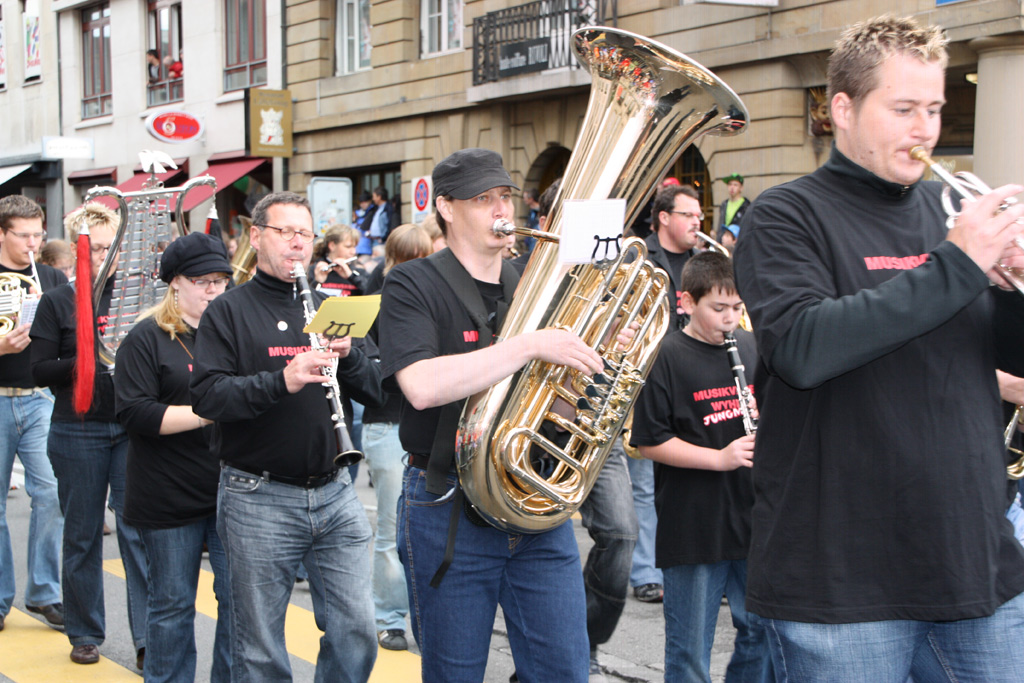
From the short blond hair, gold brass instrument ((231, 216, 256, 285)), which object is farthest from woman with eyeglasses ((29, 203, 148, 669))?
the short blond hair

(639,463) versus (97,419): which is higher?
(97,419)

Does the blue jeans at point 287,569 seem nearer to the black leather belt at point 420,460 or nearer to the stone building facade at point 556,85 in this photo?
the black leather belt at point 420,460

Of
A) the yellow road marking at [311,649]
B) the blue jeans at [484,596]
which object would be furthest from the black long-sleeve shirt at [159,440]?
the blue jeans at [484,596]

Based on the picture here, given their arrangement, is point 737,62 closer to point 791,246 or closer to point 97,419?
point 97,419

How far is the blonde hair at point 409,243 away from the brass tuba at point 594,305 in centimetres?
259

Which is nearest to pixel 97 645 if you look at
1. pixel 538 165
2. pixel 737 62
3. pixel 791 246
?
pixel 791 246

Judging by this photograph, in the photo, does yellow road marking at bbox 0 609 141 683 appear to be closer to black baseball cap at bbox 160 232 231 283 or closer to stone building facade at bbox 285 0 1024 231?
black baseball cap at bbox 160 232 231 283

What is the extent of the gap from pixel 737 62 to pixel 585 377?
11274 mm

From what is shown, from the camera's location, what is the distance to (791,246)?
226 centimetres

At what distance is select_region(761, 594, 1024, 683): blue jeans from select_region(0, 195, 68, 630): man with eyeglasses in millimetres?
4636

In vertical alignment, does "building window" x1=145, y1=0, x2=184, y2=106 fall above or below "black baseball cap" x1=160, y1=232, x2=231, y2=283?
above

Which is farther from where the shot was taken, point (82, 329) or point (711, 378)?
point (82, 329)

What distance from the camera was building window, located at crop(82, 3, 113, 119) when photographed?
26859 millimetres

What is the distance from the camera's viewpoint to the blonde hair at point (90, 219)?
5.34 metres
